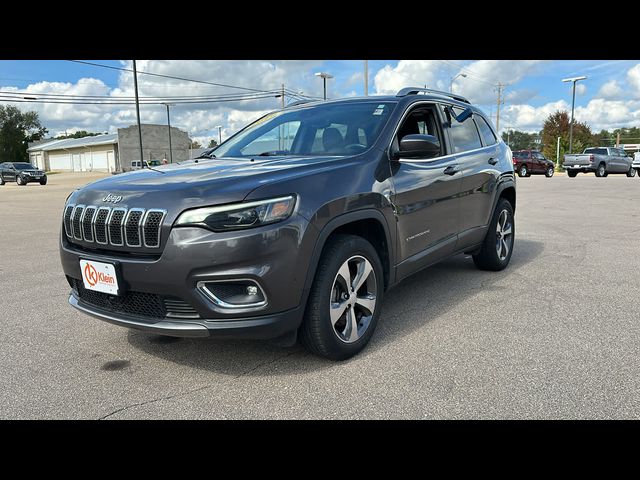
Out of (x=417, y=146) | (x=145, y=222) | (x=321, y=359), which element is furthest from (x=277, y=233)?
(x=417, y=146)

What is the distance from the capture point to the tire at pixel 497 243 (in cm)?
555

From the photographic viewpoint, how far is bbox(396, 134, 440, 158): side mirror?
3.65 meters

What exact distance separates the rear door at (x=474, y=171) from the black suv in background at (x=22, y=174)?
38.3 metres

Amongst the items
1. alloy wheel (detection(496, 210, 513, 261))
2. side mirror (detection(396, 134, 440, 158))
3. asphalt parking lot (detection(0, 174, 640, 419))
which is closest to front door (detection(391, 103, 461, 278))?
side mirror (detection(396, 134, 440, 158))

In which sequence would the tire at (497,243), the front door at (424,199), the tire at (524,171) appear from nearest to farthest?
the front door at (424,199)
the tire at (497,243)
the tire at (524,171)

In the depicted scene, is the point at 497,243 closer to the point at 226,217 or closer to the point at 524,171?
the point at 226,217

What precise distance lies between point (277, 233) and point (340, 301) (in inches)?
30.0

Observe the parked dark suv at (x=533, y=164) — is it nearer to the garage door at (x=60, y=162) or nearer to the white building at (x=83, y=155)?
the white building at (x=83, y=155)

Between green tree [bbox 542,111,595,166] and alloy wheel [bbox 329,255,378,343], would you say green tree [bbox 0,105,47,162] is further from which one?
alloy wheel [bbox 329,255,378,343]

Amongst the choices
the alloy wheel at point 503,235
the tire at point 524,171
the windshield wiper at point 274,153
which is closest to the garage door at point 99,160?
the tire at point 524,171
